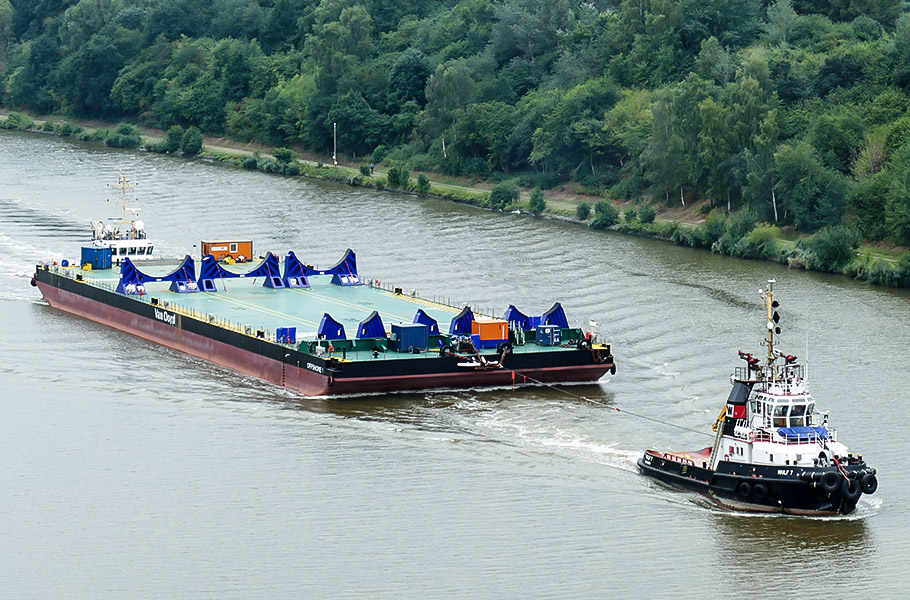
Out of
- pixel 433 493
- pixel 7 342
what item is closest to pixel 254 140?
pixel 7 342

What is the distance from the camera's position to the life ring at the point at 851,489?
4456cm

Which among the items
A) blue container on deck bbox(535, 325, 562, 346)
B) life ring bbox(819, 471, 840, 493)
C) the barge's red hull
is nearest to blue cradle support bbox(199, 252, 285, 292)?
the barge's red hull

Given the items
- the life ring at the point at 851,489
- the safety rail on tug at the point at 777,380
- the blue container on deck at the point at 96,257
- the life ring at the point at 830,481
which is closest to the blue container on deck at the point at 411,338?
the safety rail on tug at the point at 777,380

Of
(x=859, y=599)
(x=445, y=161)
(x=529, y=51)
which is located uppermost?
(x=529, y=51)

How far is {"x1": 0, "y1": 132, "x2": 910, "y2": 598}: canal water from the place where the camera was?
1624 inches

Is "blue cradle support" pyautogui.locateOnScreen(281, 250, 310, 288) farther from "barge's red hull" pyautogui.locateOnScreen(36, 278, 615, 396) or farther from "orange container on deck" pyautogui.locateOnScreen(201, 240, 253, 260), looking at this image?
"barge's red hull" pyautogui.locateOnScreen(36, 278, 615, 396)

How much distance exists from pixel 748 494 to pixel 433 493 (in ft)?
28.8

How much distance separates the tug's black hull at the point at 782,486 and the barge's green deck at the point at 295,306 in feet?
48.9

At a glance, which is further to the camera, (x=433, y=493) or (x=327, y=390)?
(x=327, y=390)

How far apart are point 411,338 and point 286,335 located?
16.2ft

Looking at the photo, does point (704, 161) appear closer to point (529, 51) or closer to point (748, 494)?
point (529, 51)

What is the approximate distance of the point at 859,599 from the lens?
131 ft

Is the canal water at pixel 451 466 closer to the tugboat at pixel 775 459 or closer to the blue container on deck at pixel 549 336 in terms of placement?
the tugboat at pixel 775 459

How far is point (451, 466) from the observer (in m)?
49.6
